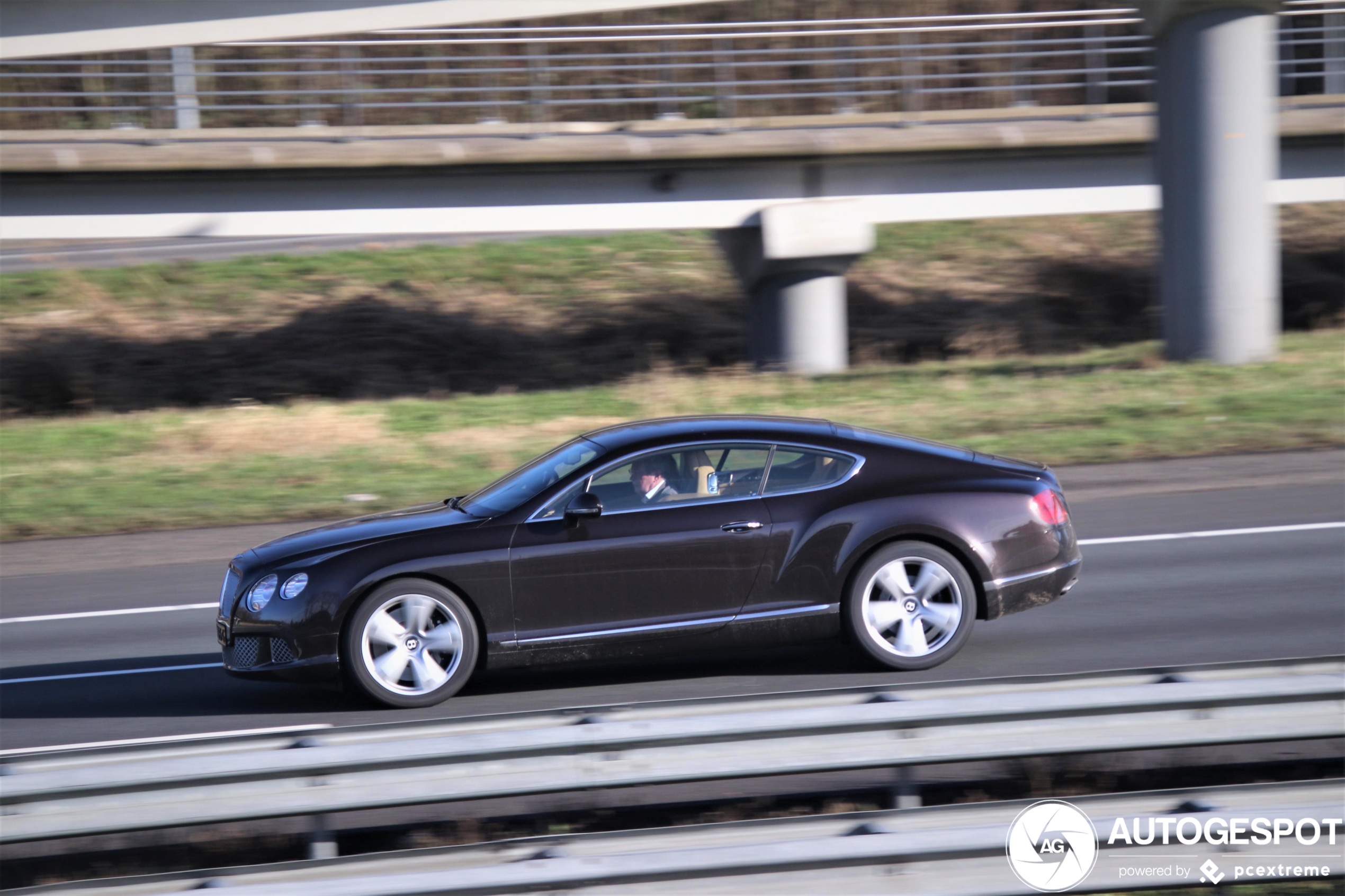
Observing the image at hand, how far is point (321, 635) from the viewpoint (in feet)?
21.7

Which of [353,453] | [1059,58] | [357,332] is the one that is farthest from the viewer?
[1059,58]

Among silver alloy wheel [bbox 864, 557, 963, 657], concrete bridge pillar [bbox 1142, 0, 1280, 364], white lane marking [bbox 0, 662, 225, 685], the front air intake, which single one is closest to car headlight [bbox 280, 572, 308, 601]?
the front air intake

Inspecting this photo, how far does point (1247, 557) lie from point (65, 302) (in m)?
22.3

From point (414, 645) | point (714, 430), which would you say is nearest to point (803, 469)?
point (714, 430)

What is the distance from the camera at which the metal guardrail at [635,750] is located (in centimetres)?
425

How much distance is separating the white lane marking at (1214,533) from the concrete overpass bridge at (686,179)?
945 cm

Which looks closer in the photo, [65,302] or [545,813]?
[545,813]

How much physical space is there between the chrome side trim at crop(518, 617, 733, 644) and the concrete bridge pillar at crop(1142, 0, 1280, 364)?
1277cm

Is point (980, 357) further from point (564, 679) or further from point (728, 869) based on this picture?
point (728, 869)

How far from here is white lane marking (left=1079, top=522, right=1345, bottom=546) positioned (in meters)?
10.2

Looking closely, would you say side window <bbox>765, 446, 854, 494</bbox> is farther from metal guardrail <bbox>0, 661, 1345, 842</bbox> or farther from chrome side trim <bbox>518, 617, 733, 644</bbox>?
metal guardrail <bbox>0, 661, 1345, 842</bbox>

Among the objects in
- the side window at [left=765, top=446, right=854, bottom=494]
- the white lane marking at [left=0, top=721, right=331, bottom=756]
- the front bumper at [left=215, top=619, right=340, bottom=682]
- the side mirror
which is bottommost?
the white lane marking at [left=0, top=721, right=331, bottom=756]

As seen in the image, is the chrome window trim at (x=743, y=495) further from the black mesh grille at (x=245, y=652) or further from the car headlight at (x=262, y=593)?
the black mesh grille at (x=245, y=652)

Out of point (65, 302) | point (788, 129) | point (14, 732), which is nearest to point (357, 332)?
point (65, 302)
